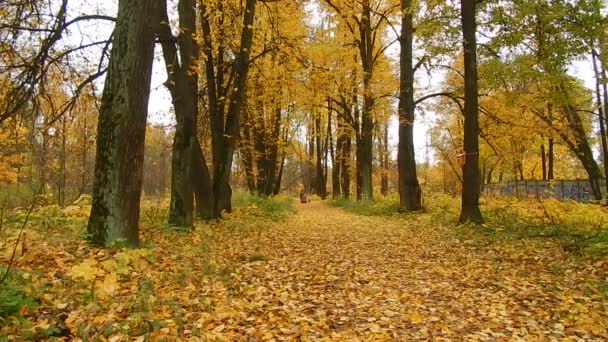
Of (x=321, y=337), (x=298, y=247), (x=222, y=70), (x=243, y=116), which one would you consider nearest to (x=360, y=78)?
(x=243, y=116)

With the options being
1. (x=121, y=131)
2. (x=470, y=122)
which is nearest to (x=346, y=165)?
(x=470, y=122)

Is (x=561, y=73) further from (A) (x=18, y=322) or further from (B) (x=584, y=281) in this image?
(A) (x=18, y=322)

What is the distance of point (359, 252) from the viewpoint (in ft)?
26.9

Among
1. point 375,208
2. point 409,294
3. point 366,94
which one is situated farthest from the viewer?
point 366,94

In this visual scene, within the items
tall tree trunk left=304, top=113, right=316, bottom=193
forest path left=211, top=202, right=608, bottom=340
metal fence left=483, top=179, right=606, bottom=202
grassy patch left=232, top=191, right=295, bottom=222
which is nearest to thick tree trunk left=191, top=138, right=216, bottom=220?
grassy patch left=232, top=191, right=295, bottom=222

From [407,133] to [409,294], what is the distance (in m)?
10.8

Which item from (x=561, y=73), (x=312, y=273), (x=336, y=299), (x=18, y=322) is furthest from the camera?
(x=561, y=73)

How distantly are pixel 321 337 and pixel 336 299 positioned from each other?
1.20m

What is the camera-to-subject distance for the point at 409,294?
17.8 feet

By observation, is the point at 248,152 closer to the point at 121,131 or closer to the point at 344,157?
the point at 344,157

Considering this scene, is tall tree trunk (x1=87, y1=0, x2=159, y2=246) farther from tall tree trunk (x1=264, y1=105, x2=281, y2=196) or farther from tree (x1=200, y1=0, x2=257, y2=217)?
tall tree trunk (x1=264, y1=105, x2=281, y2=196)

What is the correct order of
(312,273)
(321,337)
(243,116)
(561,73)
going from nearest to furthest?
1. (321,337)
2. (312,273)
3. (561,73)
4. (243,116)

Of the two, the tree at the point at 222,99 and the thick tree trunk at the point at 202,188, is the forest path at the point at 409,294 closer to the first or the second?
the thick tree trunk at the point at 202,188

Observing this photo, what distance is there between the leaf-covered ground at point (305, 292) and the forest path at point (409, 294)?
0.06ft
